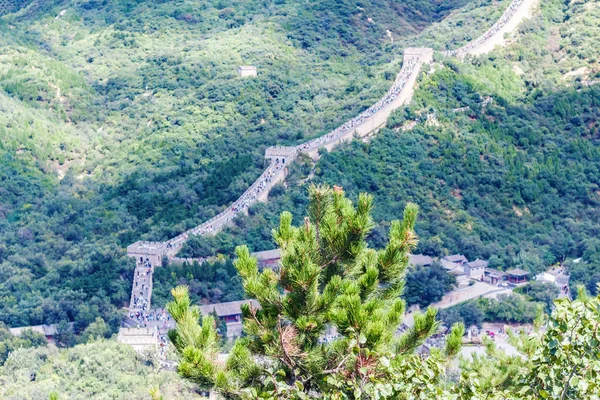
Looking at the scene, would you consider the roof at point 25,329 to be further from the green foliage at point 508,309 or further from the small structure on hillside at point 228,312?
the green foliage at point 508,309

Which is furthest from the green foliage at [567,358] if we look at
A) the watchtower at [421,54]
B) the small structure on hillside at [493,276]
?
the watchtower at [421,54]

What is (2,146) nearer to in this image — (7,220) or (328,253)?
(7,220)

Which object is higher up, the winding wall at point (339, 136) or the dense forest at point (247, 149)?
the winding wall at point (339, 136)

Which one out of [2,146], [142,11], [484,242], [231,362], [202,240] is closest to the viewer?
[231,362]

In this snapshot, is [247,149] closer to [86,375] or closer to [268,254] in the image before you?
[268,254]

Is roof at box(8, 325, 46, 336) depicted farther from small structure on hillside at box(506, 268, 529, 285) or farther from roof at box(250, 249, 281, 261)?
small structure on hillside at box(506, 268, 529, 285)

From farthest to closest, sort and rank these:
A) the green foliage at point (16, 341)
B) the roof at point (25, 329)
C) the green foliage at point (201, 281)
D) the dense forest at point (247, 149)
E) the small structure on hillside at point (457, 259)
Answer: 1. the small structure on hillside at point (457, 259)
2. the dense forest at point (247, 149)
3. the green foliage at point (201, 281)
4. the roof at point (25, 329)
5. the green foliage at point (16, 341)

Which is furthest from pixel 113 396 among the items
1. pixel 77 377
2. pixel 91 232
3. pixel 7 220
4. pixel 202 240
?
pixel 7 220
